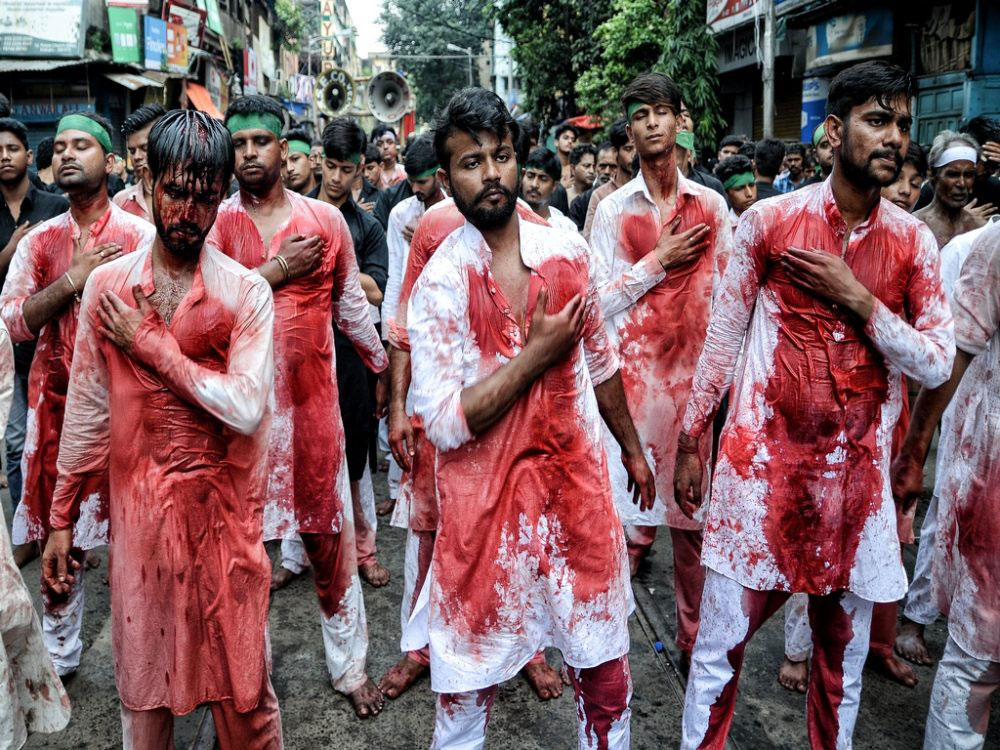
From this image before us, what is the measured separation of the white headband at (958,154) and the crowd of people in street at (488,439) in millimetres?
1311

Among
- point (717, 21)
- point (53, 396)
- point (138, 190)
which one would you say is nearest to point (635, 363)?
point (53, 396)

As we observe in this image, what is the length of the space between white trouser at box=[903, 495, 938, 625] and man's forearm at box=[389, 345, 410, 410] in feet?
7.87

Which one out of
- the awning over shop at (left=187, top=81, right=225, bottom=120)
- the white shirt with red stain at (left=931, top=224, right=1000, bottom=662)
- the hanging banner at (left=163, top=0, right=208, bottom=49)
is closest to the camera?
the white shirt with red stain at (left=931, top=224, right=1000, bottom=662)

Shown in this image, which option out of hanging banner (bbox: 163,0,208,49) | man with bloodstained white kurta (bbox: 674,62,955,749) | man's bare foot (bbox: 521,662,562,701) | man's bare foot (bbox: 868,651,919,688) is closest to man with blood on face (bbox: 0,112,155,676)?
man's bare foot (bbox: 521,662,562,701)

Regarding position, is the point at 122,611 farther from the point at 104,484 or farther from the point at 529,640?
the point at 529,640

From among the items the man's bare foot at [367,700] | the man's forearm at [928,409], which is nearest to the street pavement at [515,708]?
the man's bare foot at [367,700]

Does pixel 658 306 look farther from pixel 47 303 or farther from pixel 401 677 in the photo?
pixel 47 303

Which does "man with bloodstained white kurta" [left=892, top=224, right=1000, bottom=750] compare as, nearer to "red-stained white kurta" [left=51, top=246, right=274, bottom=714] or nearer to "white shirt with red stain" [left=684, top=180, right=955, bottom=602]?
"white shirt with red stain" [left=684, top=180, right=955, bottom=602]

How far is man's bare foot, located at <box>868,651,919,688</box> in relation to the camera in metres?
3.73

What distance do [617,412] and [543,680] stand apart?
1.54 metres

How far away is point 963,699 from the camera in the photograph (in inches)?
111

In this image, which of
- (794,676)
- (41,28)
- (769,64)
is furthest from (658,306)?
(41,28)

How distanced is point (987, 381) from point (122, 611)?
277cm

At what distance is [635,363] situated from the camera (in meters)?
4.00
